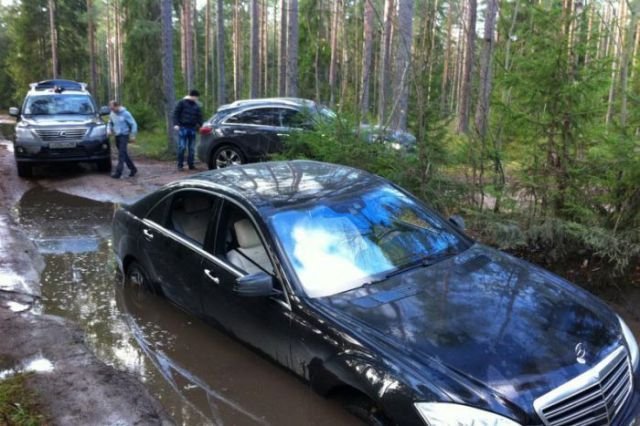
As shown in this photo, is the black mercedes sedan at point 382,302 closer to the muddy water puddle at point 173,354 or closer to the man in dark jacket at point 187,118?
the muddy water puddle at point 173,354

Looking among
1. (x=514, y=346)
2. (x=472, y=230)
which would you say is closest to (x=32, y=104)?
(x=472, y=230)

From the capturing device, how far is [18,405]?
382 cm

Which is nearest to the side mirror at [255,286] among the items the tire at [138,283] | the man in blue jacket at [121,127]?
the tire at [138,283]

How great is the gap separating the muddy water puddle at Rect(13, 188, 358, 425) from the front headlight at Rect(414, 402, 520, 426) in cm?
76

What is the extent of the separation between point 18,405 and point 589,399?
3.60 metres

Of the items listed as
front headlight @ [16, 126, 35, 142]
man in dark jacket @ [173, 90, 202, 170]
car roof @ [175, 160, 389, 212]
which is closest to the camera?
car roof @ [175, 160, 389, 212]

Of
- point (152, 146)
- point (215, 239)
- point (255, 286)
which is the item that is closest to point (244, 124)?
point (215, 239)

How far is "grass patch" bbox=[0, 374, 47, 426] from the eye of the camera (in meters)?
3.62

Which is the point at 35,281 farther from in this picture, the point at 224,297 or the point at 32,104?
the point at 32,104

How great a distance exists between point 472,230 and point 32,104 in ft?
38.4

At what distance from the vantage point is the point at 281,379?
4.19m

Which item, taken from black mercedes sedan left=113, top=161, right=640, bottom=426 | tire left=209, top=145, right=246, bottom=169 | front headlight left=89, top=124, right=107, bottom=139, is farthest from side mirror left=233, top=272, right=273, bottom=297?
front headlight left=89, top=124, right=107, bottom=139

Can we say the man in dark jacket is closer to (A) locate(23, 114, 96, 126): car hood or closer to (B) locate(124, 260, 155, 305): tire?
(A) locate(23, 114, 96, 126): car hood

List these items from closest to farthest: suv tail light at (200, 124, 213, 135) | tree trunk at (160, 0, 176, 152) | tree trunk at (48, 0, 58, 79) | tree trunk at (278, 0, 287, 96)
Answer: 1. suv tail light at (200, 124, 213, 135)
2. tree trunk at (160, 0, 176, 152)
3. tree trunk at (278, 0, 287, 96)
4. tree trunk at (48, 0, 58, 79)
